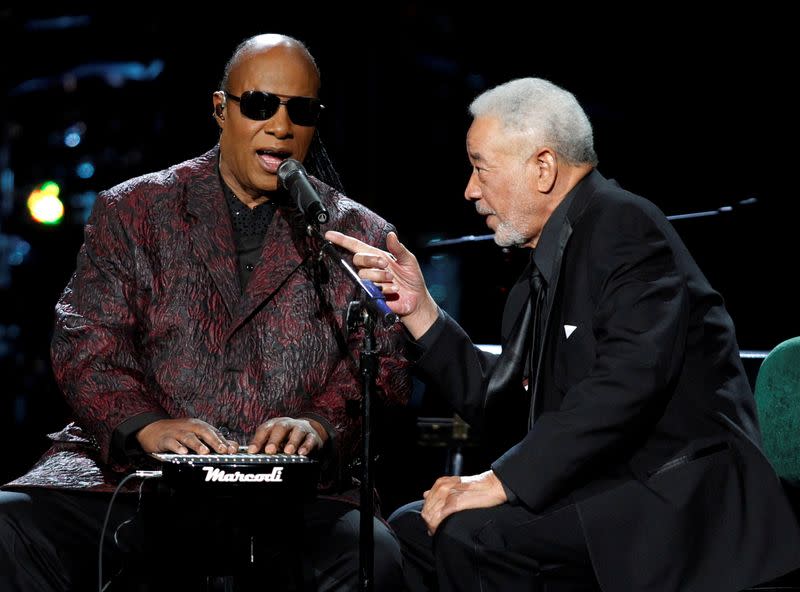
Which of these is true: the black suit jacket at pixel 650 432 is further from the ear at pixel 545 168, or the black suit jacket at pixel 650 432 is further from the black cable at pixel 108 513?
the black cable at pixel 108 513

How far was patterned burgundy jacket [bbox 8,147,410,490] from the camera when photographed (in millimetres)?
3150

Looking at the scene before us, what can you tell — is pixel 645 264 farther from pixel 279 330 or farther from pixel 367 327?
pixel 279 330

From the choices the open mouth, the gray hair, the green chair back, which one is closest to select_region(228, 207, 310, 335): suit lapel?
the open mouth

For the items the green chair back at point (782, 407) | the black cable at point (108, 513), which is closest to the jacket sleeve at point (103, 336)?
the black cable at point (108, 513)

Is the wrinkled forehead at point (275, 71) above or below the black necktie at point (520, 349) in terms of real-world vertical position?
above

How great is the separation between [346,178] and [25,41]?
435 centimetres

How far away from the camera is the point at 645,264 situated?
2613 mm

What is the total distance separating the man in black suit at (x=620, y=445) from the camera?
8.20ft

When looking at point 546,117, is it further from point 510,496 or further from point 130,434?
point 130,434

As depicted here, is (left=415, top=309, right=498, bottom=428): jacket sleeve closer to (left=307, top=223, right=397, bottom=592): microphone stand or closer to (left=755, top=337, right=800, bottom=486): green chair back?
(left=307, top=223, right=397, bottom=592): microphone stand

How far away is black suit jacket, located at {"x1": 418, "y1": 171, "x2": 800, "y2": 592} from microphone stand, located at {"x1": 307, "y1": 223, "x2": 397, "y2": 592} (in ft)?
1.12

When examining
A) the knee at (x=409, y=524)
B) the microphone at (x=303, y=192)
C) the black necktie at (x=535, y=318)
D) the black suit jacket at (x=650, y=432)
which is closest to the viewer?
the black suit jacket at (x=650, y=432)

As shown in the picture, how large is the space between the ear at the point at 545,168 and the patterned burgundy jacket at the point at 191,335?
0.80 meters

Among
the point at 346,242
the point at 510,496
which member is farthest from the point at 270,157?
the point at 510,496
